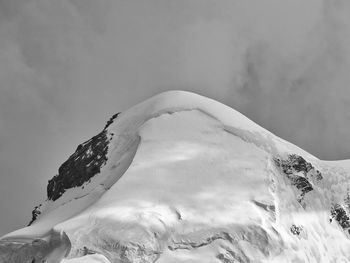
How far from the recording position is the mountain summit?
96438 millimetres

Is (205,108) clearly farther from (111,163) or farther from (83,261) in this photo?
(83,261)

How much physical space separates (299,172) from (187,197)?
13.8 meters

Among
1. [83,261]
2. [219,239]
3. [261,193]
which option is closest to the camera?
[83,261]

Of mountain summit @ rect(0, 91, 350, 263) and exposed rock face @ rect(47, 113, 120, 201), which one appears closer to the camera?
mountain summit @ rect(0, 91, 350, 263)

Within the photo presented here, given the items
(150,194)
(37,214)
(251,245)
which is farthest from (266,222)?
(37,214)

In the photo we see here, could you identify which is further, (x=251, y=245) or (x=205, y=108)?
(x=205, y=108)

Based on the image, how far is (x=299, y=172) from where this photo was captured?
111875 millimetres

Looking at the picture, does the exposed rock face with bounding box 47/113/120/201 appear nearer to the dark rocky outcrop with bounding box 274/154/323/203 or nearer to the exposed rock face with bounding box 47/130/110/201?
the exposed rock face with bounding box 47/130/110/201

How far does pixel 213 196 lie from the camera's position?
103938 millimetres

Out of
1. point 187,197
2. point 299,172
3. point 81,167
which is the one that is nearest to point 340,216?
point 299,172

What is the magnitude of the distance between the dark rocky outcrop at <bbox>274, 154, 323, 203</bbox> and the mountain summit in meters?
0.11

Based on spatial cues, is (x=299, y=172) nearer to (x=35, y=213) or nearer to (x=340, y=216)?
(x=340, y=216)

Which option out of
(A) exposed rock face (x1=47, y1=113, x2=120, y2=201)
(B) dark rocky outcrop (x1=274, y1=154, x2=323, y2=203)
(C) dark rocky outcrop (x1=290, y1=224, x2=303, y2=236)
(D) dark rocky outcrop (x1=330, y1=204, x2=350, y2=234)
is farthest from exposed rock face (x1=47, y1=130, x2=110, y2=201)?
Answer: (D) dark rocky outcrop (x1=330, y1=204, x2=350, y2=234)

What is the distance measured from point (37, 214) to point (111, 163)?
30.3 feet
